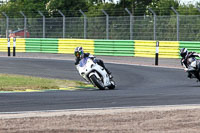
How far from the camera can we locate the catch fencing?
97.3 feet

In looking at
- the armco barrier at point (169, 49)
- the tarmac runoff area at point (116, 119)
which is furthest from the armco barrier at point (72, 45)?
the tarmac runoff area at point (116, 119)

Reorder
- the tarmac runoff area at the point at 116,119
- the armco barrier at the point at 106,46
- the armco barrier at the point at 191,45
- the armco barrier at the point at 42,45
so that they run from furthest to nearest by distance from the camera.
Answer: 1. the armco barrier at the point at 42,45
2. the armco barrier at the point at 106,46
3. the armco barrier at the point at 191,45
4. the tarmac runoff area at the point at 116,119

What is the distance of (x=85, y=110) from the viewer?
10.4m

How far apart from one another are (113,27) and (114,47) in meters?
1.38

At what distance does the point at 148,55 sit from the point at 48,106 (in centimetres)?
1912

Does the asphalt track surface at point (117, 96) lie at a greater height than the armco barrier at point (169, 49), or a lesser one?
lesser

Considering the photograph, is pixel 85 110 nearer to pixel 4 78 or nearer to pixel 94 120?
pixel 94 120

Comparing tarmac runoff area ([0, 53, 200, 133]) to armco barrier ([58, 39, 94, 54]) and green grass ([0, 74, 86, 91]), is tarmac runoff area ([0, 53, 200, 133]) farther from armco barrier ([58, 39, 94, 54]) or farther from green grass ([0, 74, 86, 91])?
armco barrier ([58, 39, 94, 54])

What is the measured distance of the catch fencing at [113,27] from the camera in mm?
29656

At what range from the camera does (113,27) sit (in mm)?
32469

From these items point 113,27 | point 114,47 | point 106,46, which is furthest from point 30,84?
point 113,27

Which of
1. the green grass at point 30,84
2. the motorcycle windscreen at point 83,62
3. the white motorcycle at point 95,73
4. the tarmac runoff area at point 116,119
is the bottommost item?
the green grass at point 30,84

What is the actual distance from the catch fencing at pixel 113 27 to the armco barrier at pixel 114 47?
0.73 m

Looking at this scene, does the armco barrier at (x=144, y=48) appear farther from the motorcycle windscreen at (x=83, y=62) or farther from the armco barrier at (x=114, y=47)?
the motorcycle windscreen at (x=83, y=62)
